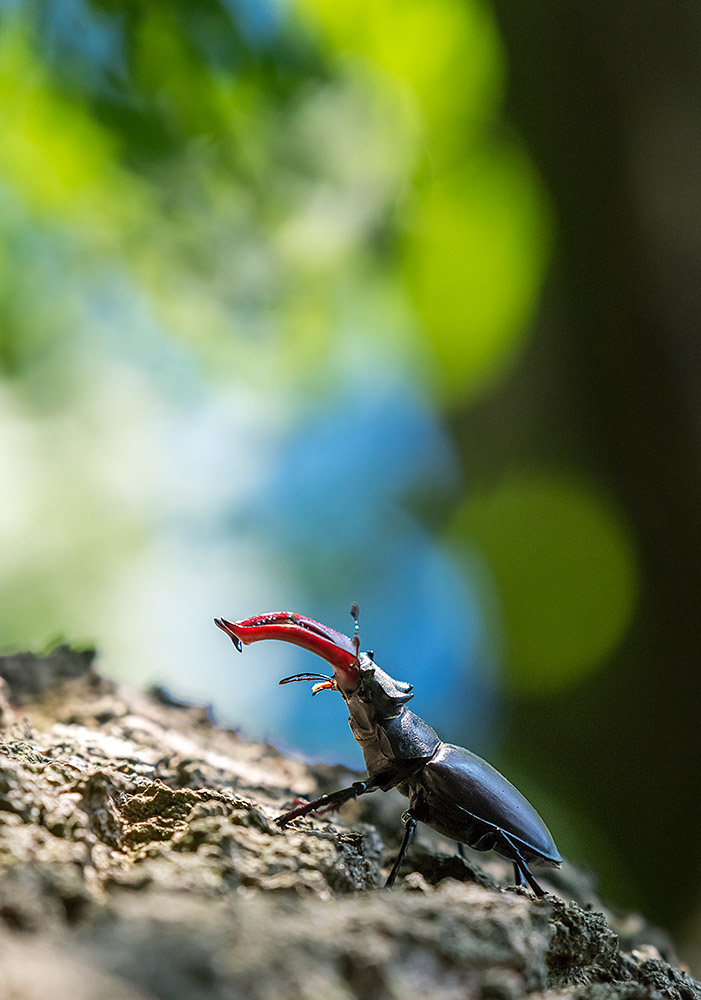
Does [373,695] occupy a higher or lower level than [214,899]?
higher

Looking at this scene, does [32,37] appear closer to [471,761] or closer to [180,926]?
Answer: [471,761]

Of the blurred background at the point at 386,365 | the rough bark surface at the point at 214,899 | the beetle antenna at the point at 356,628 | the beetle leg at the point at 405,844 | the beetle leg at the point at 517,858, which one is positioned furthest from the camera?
the blurred background at the point at 386,365

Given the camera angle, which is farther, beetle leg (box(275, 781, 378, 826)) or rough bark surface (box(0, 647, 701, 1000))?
beetle leg (box(275, 781, 378, 826))

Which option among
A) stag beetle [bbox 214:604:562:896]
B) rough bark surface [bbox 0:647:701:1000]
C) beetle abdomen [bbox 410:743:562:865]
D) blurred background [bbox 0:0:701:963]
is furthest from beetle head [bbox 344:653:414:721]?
blurred background [bbox 0:0:701:963]

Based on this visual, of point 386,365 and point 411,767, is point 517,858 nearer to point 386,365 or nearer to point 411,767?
point 411,767

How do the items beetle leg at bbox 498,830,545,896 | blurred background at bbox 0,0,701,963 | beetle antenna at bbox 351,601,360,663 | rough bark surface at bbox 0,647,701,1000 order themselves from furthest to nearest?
1. blurred background at bbox 0,0,701,963
2. beetle antenna at bbox 351,601,360,663
3. beetle leg at bbox 498,830,545,896
4. rough bark surface at bbox 0,647,701,1000

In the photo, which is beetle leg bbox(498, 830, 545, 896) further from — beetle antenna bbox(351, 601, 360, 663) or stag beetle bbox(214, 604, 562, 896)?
beetle antenna bbox(351, 601, 360, 663)

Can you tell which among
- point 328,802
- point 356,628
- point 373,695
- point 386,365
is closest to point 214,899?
point 328,802

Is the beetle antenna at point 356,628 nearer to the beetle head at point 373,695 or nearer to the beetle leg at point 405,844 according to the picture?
the beetle head at point 373,695

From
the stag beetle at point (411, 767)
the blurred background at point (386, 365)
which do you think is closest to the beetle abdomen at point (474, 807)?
the stag beetle at point (411, 767)
